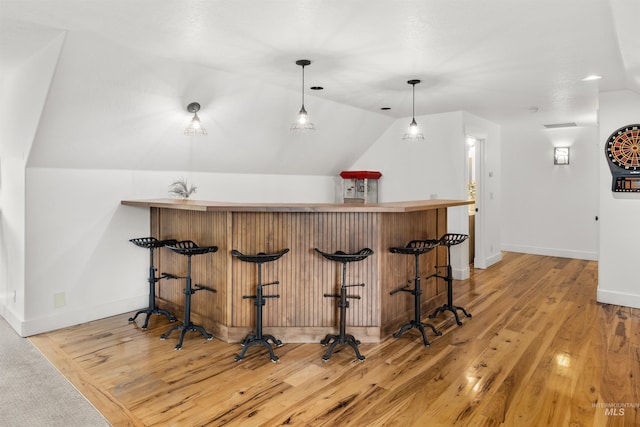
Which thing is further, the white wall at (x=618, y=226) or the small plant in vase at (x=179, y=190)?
the small plant in vase at (x=179, y=190)

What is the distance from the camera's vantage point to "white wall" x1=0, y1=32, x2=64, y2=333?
11.1 feet

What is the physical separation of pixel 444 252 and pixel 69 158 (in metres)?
4.07

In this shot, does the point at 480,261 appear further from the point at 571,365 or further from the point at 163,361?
the point at 163,361

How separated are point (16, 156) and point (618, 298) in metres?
6.55

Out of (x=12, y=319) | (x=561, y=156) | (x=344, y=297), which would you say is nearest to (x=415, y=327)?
(x=344, y=297)

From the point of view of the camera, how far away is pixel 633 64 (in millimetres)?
3434

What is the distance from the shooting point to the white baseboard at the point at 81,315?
374cm

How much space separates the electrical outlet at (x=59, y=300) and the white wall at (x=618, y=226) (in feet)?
19.2

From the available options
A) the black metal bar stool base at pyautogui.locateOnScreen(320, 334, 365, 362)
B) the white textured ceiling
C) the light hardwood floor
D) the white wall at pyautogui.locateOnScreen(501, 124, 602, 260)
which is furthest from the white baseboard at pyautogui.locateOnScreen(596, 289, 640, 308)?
the black metal bar stool base at pyautogui.locateOnScreen(320, 334, 365, 362)

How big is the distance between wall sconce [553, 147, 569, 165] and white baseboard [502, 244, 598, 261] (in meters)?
1.62

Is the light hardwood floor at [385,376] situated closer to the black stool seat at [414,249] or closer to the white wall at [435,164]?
the black stool seat at [414,249]

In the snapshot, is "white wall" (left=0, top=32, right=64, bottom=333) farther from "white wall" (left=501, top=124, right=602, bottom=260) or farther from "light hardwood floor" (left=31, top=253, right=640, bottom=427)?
"white wall" (left=501, top=124, right=602, bottom=260)

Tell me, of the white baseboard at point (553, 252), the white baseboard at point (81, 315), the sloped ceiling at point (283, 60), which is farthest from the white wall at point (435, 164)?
the white baseboard at point (81, 315)

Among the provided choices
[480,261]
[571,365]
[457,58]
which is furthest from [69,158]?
[480,261]
